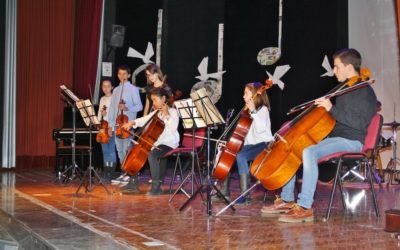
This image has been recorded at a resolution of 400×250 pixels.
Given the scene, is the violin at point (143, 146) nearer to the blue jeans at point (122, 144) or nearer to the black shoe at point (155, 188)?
the black shoe at point (155, 188)

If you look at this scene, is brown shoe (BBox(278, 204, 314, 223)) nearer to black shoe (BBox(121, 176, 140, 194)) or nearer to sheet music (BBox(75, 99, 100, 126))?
black shoe (BBox(121, 176, 140, 194))

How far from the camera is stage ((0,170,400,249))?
130 inches

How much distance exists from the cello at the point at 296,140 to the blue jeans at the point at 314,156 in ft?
0.21

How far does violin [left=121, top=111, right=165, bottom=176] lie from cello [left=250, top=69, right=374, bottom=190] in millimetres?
1981

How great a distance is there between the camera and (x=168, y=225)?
3.94 meters

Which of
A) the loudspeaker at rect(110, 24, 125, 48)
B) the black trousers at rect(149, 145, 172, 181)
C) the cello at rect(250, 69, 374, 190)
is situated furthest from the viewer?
the loudspeaker at rect(110, 24, 125, 48)

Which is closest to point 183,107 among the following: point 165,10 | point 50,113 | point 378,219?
point 378,219

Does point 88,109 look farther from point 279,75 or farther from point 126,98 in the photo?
point 279,75

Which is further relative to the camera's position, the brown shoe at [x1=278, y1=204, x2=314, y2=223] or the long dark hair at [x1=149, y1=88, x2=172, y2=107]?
the long dark hair at [x1=149, y1=88, x2=172, y2=107]

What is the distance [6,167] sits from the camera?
34.0ft

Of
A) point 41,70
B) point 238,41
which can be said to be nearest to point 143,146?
point 238,41

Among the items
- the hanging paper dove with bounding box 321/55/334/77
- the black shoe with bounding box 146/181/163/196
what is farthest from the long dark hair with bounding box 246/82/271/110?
the hanging paper dove with bounding box 321/55/334/77

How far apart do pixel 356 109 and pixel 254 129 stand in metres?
1.20

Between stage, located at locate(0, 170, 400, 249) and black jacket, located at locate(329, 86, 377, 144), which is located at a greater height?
black jacket, located at locate(329, 86, 377, 144)
